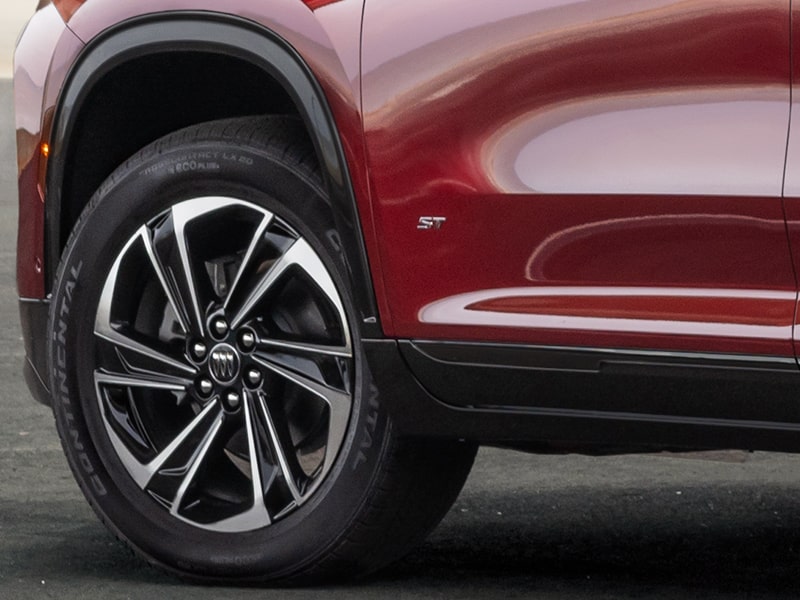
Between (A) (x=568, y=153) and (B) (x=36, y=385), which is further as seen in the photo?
(B) (x=36, y=385)

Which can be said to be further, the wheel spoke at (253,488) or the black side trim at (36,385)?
the black side trim at (36,385)

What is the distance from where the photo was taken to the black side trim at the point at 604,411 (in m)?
3.30

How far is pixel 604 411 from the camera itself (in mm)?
3451

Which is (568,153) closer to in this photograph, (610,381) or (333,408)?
(610,381)

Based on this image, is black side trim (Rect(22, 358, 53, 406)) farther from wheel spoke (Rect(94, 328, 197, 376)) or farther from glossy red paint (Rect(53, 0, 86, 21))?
glossy red paint (Rect(53, 0, 86, 21))

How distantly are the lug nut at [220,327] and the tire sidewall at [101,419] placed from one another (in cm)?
25

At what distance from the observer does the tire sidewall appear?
372 centimetres

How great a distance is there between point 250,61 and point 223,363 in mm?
609

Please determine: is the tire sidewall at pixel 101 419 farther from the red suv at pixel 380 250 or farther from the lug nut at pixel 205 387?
the lug nut at pixel 205 387

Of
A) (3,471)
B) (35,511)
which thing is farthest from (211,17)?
(3,471)

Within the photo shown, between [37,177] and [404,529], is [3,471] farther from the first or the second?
[404,529]

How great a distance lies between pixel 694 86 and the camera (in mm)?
3275

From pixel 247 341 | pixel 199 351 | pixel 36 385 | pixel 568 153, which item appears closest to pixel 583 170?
pixel 568 153

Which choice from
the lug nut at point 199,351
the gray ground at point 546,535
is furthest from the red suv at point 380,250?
the gray ground at point 546,535
